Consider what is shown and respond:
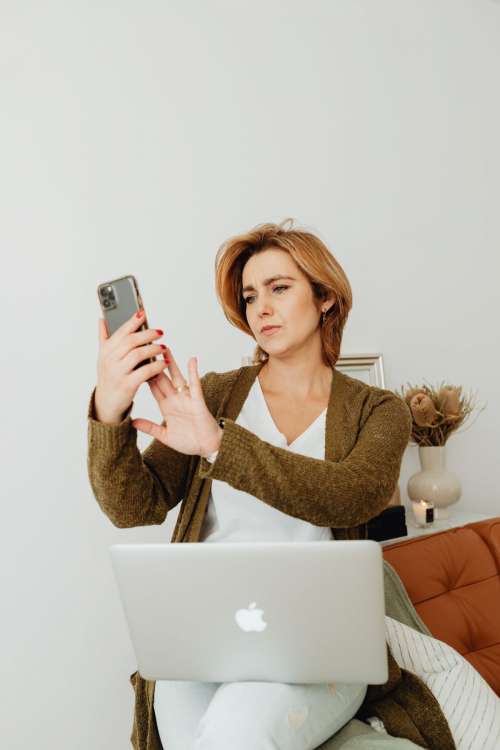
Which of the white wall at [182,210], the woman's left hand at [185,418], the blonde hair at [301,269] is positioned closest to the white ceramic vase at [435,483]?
the white wall at [182,210]

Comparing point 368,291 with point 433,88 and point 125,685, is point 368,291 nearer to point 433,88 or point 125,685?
point 433,88

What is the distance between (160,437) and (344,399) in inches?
17.2

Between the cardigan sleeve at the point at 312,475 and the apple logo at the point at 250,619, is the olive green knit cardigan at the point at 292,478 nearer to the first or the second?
the cardigan sleeve at the point at 312,475

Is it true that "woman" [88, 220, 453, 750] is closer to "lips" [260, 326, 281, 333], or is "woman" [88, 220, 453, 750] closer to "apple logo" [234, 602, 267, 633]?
"lips" [260, 326, 281, 333]

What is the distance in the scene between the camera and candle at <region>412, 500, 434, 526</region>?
205 cm

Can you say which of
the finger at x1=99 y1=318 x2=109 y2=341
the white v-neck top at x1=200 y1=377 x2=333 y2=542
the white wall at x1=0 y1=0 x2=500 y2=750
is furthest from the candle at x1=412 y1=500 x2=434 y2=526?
the finger at x1=99 y1=318 x2=109 y2=341

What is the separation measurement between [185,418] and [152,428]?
0.07 meters

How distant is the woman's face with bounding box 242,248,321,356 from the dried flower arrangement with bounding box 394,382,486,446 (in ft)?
2.58

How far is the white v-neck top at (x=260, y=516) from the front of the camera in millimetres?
1304

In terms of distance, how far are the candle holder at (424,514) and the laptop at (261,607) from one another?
1124mm

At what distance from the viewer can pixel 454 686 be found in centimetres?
126

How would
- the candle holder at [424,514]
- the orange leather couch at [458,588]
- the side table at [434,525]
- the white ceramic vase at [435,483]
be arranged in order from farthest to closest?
the white ceramic vase at [435,483]
the candle holder at [424,514]
the side table at [434,525]
the orange leather couch at [458,588]

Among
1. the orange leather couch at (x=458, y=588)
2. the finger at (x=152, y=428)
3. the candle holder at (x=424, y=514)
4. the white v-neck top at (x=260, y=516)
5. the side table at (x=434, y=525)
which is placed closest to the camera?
the finger at (x=152, y=428)

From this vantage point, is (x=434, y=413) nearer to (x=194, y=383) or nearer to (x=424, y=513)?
(x=424, y=513)
